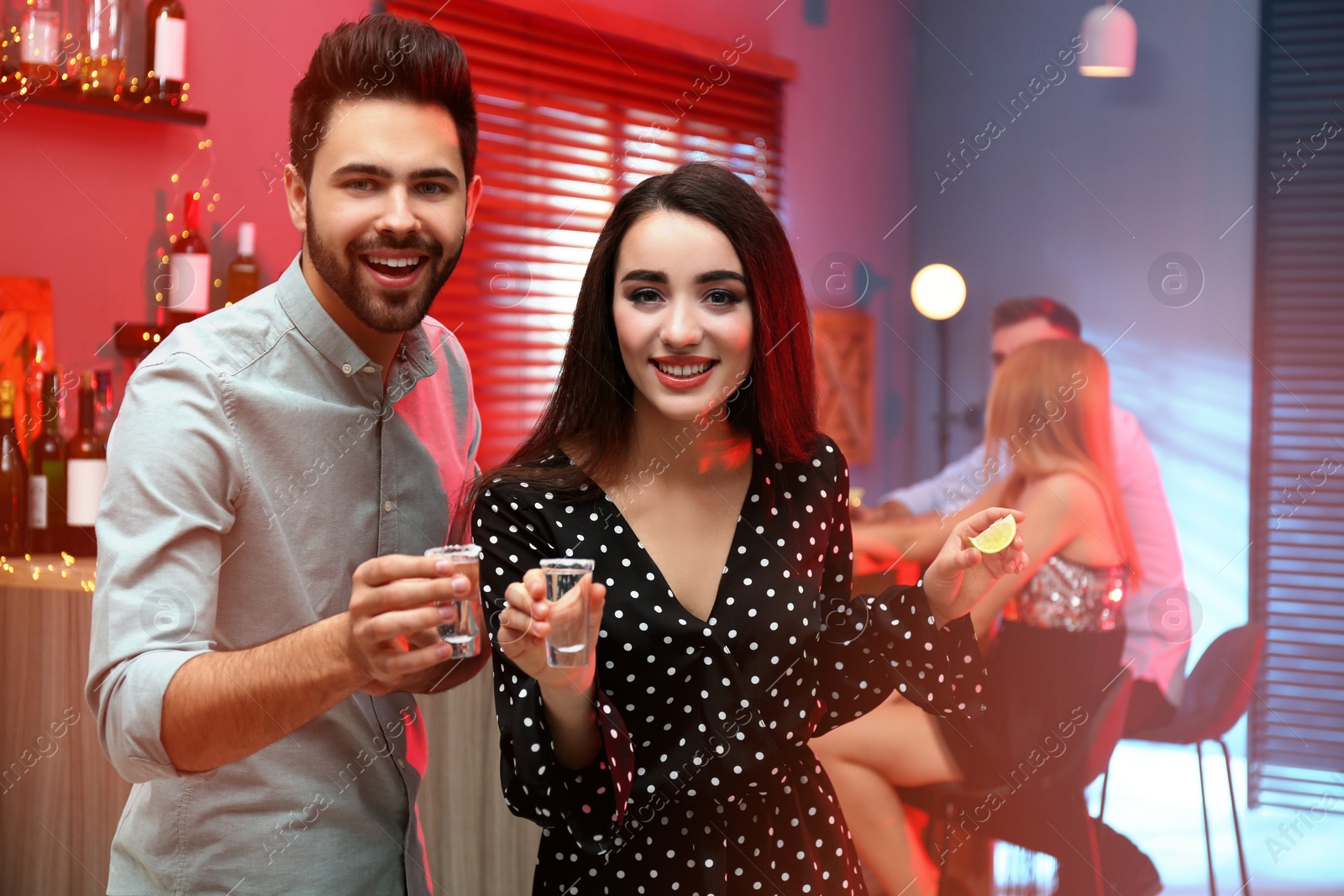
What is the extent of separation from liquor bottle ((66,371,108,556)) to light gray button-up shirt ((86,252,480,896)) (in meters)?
1.10

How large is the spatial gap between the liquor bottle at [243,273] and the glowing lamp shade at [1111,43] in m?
3.65

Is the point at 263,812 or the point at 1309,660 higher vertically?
the point at 263,812

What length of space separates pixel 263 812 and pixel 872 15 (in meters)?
4.89

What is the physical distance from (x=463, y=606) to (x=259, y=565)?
0.31m

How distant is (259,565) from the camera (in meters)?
1.21

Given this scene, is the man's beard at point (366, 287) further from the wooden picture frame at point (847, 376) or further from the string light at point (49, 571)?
the wooden picture frame at point (847, 376)

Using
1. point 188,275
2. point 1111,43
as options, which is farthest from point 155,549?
point 1111,43

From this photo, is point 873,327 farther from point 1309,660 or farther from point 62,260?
point 62,260

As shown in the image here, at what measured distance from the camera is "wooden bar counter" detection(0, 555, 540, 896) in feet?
6.25

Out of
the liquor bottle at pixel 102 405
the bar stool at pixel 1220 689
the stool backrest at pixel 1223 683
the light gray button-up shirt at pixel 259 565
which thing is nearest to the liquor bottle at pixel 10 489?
the liquor bottle at pixel 102 405

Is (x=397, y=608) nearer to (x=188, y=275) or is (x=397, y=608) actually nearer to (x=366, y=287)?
(x=366, y=287)

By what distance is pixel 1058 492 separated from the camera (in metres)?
2.79

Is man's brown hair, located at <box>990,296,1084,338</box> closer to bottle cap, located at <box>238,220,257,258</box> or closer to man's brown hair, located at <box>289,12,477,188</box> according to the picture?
bottle cap, located at <box>238,220,257,258</box>

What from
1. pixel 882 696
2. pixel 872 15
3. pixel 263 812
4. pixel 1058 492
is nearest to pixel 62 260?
pixel 263 812
